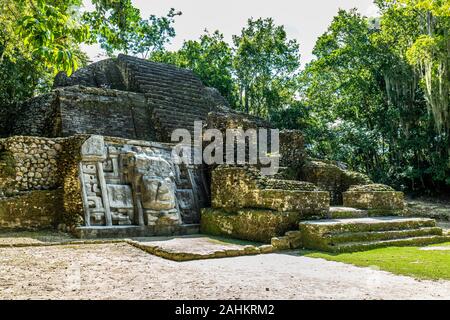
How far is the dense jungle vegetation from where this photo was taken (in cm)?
1732

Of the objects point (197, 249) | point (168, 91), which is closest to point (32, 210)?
point (197, 249)

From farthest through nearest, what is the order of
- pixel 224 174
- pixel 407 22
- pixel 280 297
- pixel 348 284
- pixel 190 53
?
pixel 190 53 < pixel 407 22 < pixel 224 174 < pixel 348 284 < pixel 280 297

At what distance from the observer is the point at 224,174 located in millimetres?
9625

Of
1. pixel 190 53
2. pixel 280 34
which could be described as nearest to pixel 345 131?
pixel 280 34

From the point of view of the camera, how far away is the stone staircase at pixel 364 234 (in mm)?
7141

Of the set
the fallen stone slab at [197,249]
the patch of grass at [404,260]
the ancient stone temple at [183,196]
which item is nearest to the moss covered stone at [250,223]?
the ancient stone temple at [183,196]

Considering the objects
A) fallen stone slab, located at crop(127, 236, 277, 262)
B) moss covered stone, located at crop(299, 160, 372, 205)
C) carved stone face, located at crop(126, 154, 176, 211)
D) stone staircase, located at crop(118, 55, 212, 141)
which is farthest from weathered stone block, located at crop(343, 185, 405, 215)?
stone staircase, located at crop(118, 55, 212, 141)

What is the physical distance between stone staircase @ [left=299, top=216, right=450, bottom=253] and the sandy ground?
843mm

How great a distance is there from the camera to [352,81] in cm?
2183

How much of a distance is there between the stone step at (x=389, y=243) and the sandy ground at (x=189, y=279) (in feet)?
3.03

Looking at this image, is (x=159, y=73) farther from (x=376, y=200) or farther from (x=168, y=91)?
(x=376, y=200)

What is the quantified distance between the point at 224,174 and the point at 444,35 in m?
13.4

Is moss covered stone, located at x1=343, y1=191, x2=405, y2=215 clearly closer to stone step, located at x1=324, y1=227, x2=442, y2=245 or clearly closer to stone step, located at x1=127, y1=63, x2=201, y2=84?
stone step, located at x1=324, y1=227, x2=442, y2=245

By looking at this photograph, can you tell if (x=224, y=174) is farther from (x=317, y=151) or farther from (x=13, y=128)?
(x=317, y=151)
